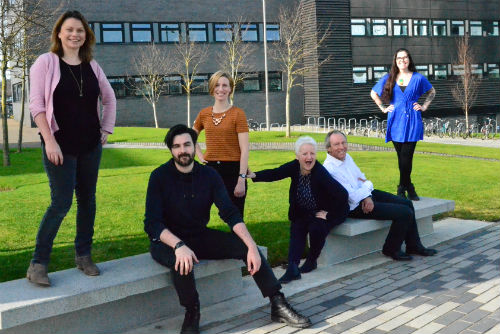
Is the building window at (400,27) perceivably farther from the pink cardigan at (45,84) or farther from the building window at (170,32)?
the pink cardigan at (45,84)

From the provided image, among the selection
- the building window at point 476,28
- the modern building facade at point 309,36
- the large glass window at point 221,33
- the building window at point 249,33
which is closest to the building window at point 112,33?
the modern building facade at point 309,36

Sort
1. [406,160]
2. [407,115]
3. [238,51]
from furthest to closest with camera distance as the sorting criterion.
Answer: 1. [238,51]
2. [406,160]
3. [407,115]

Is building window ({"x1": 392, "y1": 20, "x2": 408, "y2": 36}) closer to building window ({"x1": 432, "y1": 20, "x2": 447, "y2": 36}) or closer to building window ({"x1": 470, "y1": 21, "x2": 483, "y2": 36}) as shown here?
building window ({"x1": 432, "y1": 20, "x2": 447, "y2": 36})

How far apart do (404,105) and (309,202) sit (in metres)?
2.48

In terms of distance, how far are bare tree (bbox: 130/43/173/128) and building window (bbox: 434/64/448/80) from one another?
2011cm

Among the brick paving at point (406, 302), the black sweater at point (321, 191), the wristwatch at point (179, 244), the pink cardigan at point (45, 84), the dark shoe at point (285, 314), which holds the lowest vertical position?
the brick paving at point (406, 302)

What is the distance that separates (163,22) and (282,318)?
39.0 metres

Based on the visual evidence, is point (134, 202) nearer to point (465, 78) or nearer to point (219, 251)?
point (219, 251)

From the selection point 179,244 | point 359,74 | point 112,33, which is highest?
point 112,33

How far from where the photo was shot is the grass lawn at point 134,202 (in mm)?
6844

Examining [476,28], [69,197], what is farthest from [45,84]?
[476,28]

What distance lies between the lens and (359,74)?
43.7m

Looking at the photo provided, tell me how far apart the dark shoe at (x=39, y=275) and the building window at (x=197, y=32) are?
38724 millimetres

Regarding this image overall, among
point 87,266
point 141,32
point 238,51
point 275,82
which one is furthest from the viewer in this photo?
point 275,82
